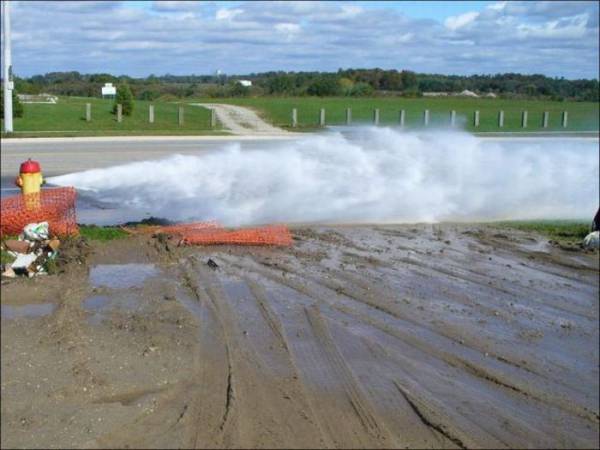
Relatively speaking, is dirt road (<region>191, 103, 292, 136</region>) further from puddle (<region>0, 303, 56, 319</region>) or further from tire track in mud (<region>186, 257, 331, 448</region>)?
tire track in mud (<region>186, 257, 331, 448</region>)

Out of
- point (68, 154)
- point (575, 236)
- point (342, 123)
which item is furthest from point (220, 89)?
point (575, 236)

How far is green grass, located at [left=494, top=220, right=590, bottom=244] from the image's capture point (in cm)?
1381

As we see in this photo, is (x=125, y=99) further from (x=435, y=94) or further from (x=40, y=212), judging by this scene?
(x=435, y=94)

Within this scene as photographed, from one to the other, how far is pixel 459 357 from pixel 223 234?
6238mm

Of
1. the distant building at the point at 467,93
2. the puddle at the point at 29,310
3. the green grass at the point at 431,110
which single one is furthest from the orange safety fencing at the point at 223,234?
the distant building at the point at 467,93

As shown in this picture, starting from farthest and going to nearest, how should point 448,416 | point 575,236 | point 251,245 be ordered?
point 575,236 < point 251,245 < point 448,416

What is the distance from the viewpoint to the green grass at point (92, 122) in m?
36.5

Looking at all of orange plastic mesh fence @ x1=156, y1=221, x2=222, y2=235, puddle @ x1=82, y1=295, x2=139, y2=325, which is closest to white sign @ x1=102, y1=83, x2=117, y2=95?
orange plastic mesh fence @ x1=156, y1=221, x2=222, y2=235

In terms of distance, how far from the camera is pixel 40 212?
10305 mm

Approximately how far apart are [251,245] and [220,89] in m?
55.4

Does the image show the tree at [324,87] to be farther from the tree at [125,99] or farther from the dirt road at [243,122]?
the tree at [125,99]

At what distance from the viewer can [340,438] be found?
557 cm

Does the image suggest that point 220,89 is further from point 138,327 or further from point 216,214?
point 138,327

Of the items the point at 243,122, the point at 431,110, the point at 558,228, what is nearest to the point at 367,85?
the point at 431,110
